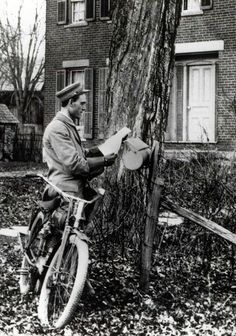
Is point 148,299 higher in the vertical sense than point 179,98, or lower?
lower

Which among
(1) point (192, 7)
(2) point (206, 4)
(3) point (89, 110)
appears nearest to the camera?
(2) point (206, 4)

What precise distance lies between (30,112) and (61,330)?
118 ft

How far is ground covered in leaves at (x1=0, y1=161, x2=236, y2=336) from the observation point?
16.7 feet

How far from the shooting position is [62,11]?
2236 cm

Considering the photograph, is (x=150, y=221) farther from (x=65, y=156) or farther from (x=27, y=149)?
(x=27, y=149)

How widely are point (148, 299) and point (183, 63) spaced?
1475 cm

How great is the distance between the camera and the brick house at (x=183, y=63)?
18.7 meters

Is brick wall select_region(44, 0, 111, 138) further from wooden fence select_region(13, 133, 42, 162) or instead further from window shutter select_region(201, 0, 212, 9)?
window shutter select_region(201, 0, 212, 9)

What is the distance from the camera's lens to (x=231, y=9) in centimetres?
1869

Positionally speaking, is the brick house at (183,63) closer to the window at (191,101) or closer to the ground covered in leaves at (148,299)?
the window at (191,101)

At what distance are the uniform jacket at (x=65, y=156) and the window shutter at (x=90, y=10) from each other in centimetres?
1671

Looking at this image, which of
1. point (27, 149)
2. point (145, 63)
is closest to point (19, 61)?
point (27, 149)

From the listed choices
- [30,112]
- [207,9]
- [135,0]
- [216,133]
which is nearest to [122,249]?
→ [135,0]

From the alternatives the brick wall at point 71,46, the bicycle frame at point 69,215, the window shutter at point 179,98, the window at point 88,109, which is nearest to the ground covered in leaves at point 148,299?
the bicycle frame at point 69,215
